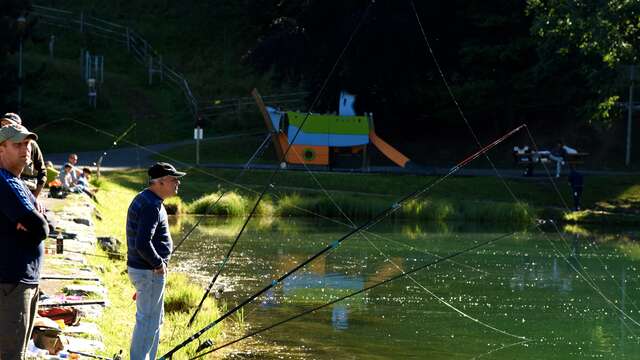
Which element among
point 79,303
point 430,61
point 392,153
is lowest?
point 79,303

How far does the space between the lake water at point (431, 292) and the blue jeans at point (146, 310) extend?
3.24m

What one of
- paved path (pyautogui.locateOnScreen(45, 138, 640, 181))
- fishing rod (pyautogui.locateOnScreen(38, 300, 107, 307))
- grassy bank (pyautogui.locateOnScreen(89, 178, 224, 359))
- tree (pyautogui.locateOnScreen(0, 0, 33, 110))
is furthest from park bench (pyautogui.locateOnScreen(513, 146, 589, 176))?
fishing rod (pyautogui.locateOnScreen(38, 300, 107, 307))

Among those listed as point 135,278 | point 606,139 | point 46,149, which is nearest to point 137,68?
point 46,149

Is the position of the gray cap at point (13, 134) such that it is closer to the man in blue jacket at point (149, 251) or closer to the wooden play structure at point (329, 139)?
the man in blue jacket at point (149, 251)

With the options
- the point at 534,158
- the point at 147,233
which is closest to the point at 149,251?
the point at 147,233

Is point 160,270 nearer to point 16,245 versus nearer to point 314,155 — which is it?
point 16,245

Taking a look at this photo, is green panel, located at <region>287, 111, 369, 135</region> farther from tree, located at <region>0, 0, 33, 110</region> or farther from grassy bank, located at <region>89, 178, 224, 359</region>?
grassy bank, located at <region>89, 178, 224, 359</region>

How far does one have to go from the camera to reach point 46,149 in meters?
37.6

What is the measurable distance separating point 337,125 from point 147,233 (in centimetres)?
2625

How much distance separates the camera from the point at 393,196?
29.7 m

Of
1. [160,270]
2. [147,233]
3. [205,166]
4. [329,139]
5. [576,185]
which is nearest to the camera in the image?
[147,233]

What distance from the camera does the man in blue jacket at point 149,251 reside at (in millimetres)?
7859

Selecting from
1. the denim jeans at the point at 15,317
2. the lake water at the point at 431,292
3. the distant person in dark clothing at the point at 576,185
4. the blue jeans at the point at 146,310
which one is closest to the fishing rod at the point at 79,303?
the lake water at the point at 431,292

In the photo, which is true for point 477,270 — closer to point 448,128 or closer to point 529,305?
→ point 529,305
